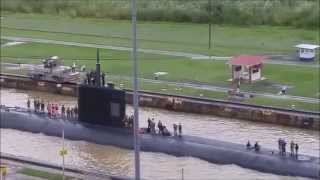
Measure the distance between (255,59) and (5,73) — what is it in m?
17.0

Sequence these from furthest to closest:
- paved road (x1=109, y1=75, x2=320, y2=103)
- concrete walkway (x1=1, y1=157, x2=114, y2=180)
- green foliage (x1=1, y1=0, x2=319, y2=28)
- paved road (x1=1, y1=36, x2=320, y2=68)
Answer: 1. green foliage (x1=1, y1=0, x2=319, y2=28)
2. paved road (x1=1, y1=36, x2=320, y2=68)
3. paved road (x1=109, y1=75, x2=320, y2=103)
4. concrete walkway (x1=1, y1=157, x2=114, y2=180)

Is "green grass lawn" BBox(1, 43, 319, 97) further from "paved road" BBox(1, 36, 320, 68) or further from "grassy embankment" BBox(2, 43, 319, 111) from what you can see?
"paved road" BBox(1, 36, 320, 68)

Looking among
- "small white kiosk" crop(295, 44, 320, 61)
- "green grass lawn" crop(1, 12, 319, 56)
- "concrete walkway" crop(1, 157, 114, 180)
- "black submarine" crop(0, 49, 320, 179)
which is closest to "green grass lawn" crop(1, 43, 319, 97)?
"small white kiosk" crop(295, 44, 320, 61)

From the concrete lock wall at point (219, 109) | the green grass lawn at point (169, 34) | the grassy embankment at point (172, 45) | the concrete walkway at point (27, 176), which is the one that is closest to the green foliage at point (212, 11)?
the green grass lawn at point (169, 34)

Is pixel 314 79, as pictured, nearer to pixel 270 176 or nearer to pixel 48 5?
pixel 270 176

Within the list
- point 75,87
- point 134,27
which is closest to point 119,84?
point 75,87

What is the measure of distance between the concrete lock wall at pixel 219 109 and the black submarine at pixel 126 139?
275 inches

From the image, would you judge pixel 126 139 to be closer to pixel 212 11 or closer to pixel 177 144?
pixel 177 144

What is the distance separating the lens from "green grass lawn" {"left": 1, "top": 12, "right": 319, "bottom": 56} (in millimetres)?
60578

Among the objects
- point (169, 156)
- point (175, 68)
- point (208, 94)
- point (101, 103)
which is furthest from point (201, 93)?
point (101, 103)

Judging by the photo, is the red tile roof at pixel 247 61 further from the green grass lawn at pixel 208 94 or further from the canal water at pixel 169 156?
the canal water at pixel 169 156

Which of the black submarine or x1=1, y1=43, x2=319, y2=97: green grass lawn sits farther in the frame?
x1=1, y1=43, x2=319, y2=97: green grass lawn

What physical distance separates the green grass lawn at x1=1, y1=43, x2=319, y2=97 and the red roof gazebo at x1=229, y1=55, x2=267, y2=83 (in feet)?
1.87

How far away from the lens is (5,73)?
176 feet
